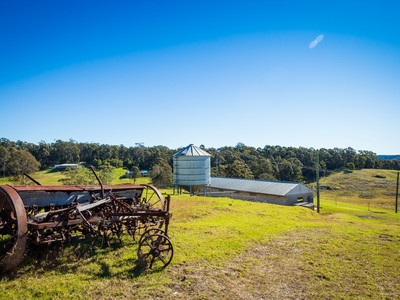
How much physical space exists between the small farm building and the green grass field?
75.4 ft

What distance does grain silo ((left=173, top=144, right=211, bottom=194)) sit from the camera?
101ft

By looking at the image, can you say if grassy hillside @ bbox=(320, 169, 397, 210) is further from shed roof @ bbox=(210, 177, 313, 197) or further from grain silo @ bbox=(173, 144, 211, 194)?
grain silo @ bbox=(173, 144, 211, 194)

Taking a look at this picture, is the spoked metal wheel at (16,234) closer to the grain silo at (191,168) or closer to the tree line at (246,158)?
the grain silo at (191,168)

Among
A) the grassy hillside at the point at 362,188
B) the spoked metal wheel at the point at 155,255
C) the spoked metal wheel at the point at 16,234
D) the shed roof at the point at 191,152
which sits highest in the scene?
the shed roof at the point at 191,152

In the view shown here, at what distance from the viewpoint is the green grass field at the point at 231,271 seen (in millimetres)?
7273

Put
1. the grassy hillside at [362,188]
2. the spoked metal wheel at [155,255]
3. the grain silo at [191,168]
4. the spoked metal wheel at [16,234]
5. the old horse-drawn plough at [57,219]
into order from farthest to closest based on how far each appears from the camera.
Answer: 1. the grassy hillside at [362,188]
2. the grain silo at [191,168]
3. the spoked metal wheel at [155,255]
4. the old horse-drawn plough at [57,219]
5. the spoked metal wheel at [16,234]

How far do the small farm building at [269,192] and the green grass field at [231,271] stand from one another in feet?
75.4

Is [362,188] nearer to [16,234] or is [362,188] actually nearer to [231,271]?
[231,271]

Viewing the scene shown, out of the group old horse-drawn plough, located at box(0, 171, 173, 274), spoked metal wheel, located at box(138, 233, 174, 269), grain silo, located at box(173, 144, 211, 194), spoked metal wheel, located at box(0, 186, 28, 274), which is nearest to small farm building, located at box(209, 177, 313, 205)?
grain silo, located at box(173, 144, 211, 194)

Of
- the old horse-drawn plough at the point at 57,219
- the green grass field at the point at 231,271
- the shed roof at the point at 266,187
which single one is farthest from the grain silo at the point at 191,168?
the old horse-drawn plough at the point at 57,219

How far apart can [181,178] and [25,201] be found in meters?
22.5

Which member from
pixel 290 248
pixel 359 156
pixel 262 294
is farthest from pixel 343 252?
pixel 359 156

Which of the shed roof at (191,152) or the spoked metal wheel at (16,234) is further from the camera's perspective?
the shed roof at (191,152)

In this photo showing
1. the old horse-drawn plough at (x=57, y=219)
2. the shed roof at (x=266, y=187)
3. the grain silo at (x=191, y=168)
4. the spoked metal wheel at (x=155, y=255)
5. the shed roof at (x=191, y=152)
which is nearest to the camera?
the old horse-drawn plough at (x=57, y=219)
